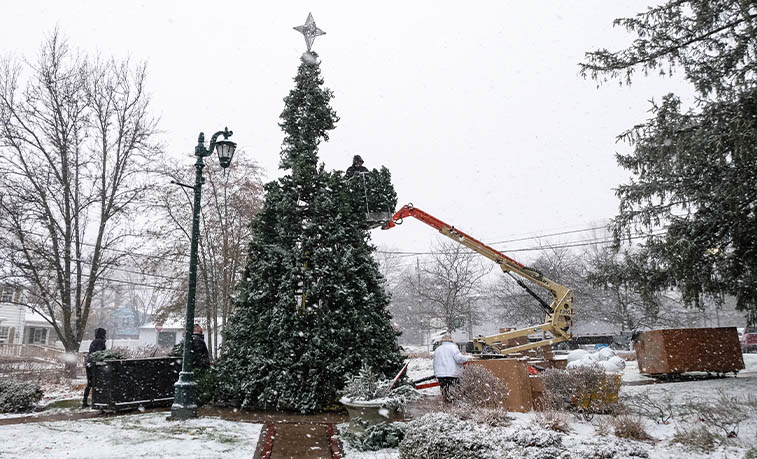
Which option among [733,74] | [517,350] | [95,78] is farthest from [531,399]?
[95,78]

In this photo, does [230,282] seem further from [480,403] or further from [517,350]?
→ [480,403]

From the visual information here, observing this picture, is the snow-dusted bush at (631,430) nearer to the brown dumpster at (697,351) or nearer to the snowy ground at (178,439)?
the snowy ground at (178,439)

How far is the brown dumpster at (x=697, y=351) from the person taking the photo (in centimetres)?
1287

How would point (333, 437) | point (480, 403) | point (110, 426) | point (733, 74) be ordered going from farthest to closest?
point (733, 74), point (110, 426), point (333, 437), point (480, 403)

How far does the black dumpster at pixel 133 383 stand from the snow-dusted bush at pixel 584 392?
24.7ft

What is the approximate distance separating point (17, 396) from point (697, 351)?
16.4m

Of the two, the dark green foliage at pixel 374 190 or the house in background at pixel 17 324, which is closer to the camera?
the dark green foliage at pixel 374 190

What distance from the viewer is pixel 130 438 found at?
22.2 ft

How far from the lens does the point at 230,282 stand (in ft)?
64.8

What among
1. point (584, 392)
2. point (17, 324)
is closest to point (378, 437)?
point (584, 392)

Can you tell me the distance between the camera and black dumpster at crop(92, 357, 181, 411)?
30.0ft

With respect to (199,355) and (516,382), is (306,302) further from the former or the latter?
(516,382)

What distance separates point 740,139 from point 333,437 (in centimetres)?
799

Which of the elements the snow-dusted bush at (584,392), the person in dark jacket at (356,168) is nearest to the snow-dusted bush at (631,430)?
the snow-dusted bush at (584,392)
